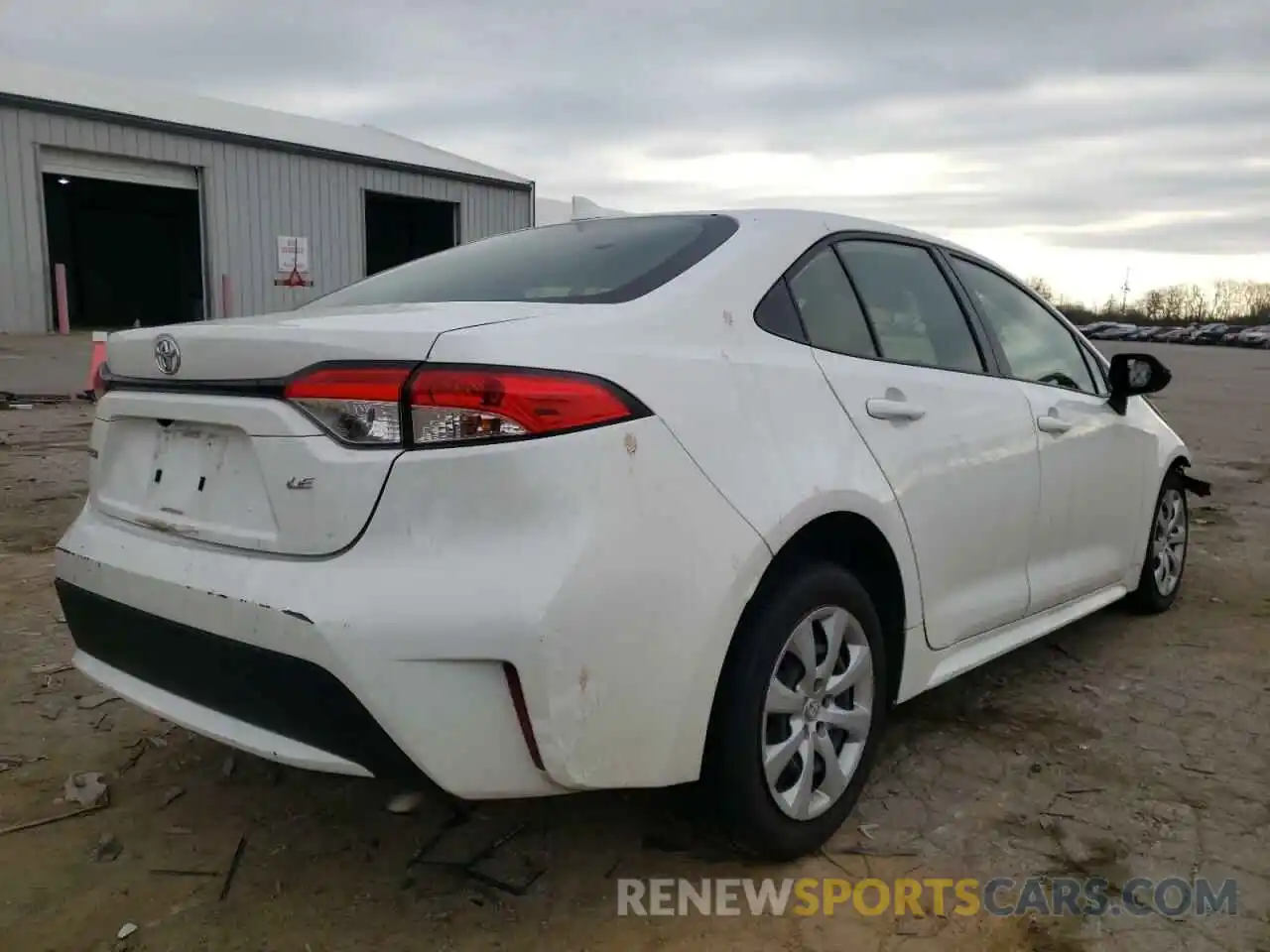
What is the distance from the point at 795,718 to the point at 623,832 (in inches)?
21.7

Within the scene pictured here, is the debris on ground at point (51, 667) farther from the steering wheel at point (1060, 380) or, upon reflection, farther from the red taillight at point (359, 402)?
the steering wheel at point (1060, 380)

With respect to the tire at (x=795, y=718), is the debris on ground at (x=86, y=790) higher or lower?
lower

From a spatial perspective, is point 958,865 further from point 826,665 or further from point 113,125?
point 113,125

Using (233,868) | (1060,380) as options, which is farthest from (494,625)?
(1060,380)

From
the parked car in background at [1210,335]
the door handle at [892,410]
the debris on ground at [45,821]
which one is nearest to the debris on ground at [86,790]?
the debris on ground at [45,821]

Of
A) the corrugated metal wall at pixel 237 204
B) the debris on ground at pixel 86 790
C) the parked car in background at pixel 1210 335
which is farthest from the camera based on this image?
the parked car in background at pixel 1210 335

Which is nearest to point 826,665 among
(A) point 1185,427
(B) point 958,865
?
(B) point 958,865

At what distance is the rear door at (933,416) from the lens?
2.64 meters

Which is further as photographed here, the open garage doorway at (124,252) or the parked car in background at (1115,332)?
the parked car in background at (1115,332)

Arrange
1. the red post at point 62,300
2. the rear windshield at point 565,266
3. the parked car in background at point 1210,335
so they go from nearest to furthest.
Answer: the rear windshield at point 565,266, the red post at point 62,300, the parked car in background at point 1210,335

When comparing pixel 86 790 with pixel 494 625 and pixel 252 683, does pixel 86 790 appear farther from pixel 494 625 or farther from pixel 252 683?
pixel 494 625

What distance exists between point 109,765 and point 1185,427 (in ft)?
39.0

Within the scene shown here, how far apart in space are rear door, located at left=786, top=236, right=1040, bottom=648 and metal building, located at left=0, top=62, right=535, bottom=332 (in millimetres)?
10850

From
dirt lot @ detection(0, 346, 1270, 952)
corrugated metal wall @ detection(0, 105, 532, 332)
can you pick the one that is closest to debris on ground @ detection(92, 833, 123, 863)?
dirt lot @ detection(0, 346, 1270, 952)
